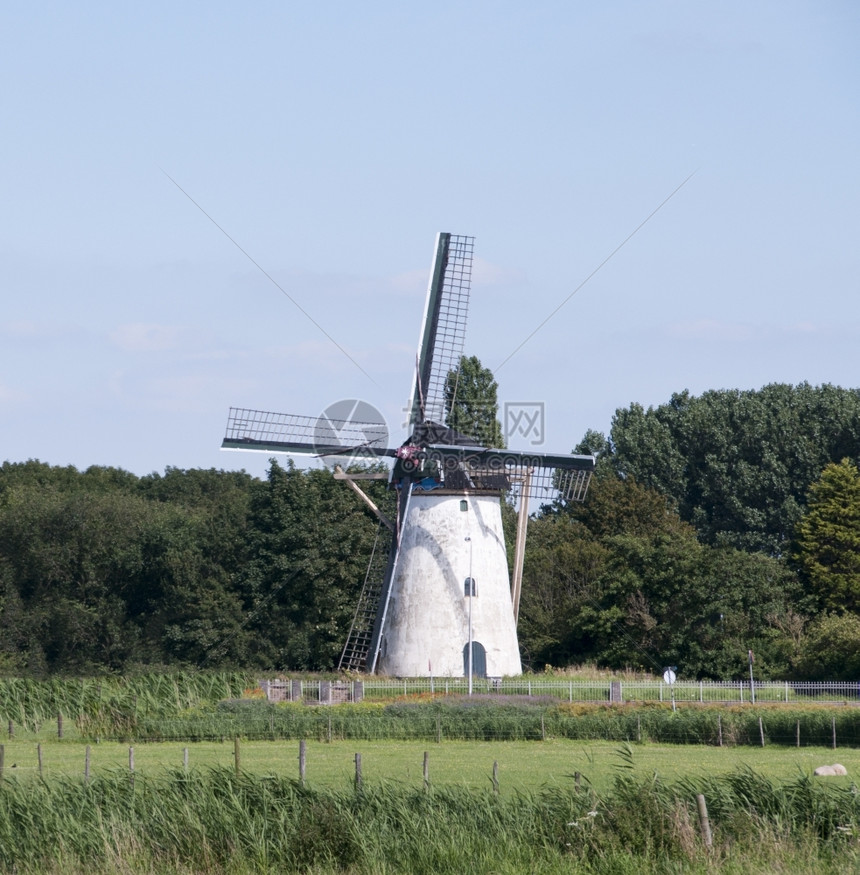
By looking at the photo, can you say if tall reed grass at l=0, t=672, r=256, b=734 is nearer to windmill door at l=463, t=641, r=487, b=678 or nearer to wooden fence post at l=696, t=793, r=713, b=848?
windmill door at l=463, t=641, r=487, b=678

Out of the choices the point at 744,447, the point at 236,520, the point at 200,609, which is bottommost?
the point at 200,609

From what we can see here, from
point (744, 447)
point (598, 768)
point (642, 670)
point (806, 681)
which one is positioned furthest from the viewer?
point (744, 447)

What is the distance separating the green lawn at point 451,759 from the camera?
24703 mm

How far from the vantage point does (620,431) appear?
251 ft

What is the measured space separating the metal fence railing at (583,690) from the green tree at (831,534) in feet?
49.9

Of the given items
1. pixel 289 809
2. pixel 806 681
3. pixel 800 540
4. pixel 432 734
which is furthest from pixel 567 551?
pixel 289 809

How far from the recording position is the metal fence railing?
39.5 metres

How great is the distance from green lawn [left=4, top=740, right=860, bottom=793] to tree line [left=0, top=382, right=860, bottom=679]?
14.3 m

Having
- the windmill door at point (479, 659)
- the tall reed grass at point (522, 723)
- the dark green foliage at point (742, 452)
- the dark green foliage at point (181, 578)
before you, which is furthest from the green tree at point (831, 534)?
the tall reed grass at point (522, 723)

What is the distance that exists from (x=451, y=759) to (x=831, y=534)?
1329 inches

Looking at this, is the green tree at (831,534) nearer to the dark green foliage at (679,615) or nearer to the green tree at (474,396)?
the dark green foliage at (679,615)

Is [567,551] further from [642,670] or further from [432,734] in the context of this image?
[432,734]

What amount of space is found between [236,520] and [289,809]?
43190 mm

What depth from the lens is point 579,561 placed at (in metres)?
62.1
